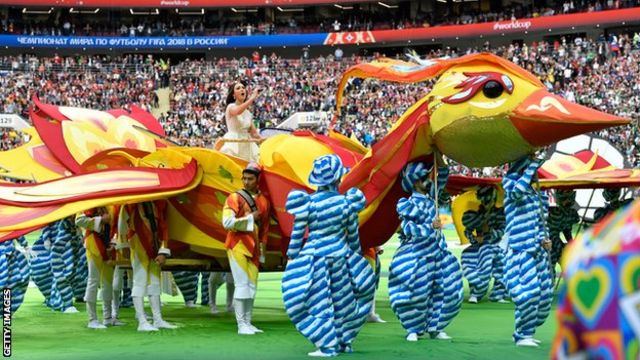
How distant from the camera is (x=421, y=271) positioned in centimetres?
982

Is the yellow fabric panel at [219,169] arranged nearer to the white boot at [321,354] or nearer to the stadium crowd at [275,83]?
the white boot at [321,354]

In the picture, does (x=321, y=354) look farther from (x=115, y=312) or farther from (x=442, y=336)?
(x=115, y=312)

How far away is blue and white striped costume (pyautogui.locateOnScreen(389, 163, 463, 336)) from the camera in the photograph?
9789mm

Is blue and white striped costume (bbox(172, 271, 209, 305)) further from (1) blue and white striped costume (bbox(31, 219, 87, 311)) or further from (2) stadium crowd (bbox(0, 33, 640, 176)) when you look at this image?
(2) stadium crowd (bbox(0, 33, 640, 176))

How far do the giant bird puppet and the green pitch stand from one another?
108 centimetres

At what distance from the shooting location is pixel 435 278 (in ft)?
32.9

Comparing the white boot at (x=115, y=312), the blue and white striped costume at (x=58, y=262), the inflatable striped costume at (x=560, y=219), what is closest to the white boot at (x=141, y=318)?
the white boot at (x=115, y=312)

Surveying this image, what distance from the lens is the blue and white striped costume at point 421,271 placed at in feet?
32.1

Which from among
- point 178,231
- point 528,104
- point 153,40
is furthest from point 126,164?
point 153,40

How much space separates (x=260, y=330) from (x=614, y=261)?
858 centimetres

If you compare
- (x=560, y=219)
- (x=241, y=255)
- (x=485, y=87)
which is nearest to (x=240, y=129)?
(x=241, y=255)

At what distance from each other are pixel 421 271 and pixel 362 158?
6.65 ft

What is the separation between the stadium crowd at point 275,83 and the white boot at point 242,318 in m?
24.4

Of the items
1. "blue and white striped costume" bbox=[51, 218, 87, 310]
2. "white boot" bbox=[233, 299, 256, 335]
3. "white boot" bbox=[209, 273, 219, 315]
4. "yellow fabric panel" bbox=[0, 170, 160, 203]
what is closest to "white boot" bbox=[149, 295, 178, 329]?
"white boot" bbox=[233, 299, 256, 335]
